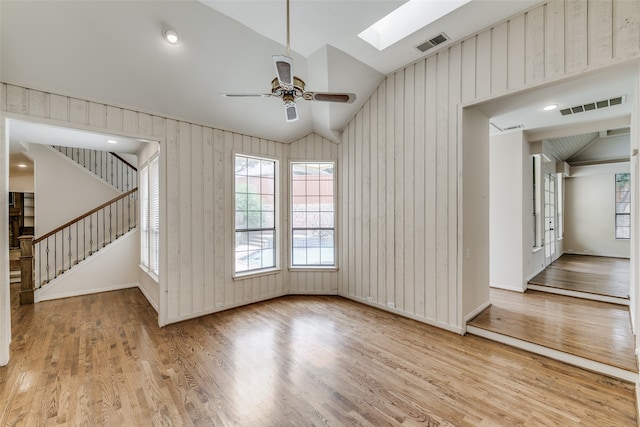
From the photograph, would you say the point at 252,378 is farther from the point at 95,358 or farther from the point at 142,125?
the point at 142,125

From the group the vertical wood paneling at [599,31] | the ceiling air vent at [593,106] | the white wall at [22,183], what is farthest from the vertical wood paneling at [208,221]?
Result: the white wall at [22,183]

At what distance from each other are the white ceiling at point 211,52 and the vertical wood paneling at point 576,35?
170 millimetres

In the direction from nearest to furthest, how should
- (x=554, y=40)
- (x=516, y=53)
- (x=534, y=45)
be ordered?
(x=554, y=40) < (x=534, y=45) < (x=516, y=53)

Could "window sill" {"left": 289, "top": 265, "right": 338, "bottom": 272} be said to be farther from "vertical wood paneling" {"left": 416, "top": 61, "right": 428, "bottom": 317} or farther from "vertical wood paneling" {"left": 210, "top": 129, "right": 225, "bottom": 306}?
"vertical wood paneling" {"left": 416, "top": 61, "right": 428, "bottom": 317}

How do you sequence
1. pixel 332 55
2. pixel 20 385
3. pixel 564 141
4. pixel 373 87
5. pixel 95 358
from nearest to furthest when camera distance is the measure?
pixel 20 385, pixel 95 358, pixel 332 55, pixel 373 87, pixel 564 141

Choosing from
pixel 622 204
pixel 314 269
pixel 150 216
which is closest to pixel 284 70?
pixel 314 269

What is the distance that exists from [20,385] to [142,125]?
2.91 meters

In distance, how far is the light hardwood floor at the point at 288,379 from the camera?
199 cm

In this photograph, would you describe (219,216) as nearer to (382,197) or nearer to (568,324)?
(382,197)

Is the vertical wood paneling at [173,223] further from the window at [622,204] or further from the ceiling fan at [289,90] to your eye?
the window at [622,204]

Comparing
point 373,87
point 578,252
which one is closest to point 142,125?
point 373,87

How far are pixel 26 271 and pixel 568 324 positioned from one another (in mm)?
8137

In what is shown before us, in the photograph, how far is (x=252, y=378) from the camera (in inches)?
96.8

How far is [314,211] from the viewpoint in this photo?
4.93 meters
